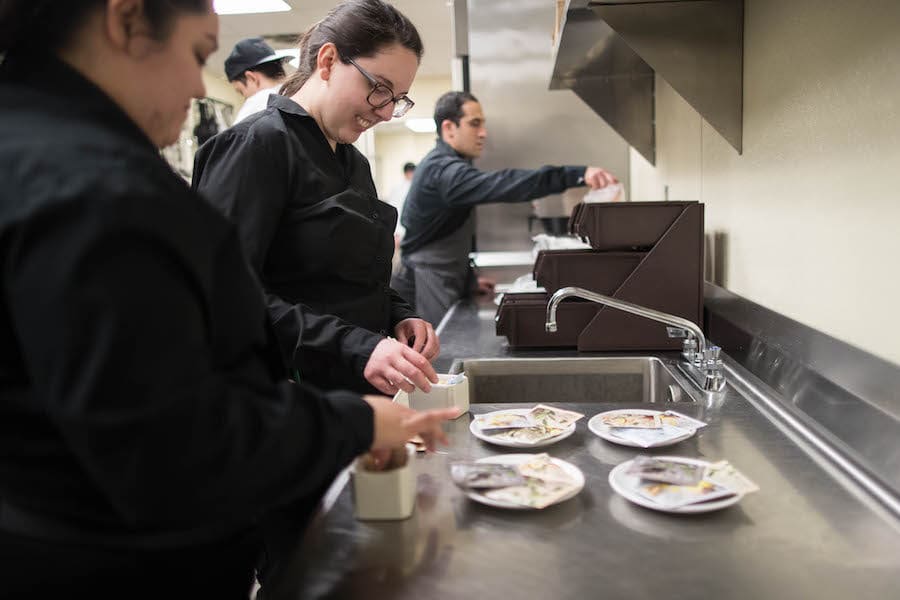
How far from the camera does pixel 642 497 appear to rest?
92 cm

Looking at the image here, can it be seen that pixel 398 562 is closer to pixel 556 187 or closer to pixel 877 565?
pixel 877 565

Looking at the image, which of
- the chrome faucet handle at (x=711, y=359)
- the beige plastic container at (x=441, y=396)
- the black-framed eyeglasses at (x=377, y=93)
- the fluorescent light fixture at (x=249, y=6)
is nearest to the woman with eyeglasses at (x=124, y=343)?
the beige plastic container at (x=441, y=396)

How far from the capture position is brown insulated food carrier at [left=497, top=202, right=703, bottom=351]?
1.87 m

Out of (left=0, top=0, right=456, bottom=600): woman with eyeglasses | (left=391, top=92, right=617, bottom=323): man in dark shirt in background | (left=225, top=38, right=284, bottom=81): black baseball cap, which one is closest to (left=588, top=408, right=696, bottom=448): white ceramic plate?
(left=0, top=0, right=456, bottom=600): woman with eyeglasses

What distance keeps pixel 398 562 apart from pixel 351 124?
0.89 meters

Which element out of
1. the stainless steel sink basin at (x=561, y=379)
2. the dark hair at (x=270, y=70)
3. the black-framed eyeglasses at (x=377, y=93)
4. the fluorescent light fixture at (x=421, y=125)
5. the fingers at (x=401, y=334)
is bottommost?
the stainless steel sink basin at (x=561, y=379)

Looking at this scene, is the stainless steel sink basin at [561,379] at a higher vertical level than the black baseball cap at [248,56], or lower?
lower

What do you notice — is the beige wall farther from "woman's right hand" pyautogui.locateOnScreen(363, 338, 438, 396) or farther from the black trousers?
the black trousers

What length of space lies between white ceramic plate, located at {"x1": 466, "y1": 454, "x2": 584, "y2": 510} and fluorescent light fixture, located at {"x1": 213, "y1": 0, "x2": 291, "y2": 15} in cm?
421

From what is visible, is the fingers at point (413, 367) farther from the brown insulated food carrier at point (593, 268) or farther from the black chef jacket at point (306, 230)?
the brown insulated food carrier at point (593, 268)

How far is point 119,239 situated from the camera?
53cm

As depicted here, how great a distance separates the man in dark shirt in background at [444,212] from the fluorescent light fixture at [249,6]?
85.5 inches

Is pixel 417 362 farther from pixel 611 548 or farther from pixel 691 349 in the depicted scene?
pixel 691 349

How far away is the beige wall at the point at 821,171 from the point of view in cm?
116
